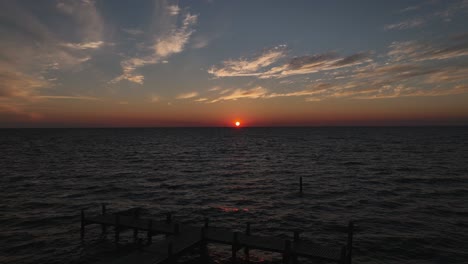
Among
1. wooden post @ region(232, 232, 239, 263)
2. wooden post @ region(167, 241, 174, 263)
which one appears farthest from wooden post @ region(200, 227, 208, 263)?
wooden post @ region(167, 241, 174, 263)

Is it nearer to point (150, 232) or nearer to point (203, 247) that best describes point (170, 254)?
point (203, 247)

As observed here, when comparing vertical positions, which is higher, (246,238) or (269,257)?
(246,238)

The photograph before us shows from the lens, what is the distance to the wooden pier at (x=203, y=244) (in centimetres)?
1712

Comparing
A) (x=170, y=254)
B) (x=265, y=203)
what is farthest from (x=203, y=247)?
(x=265, y=203)

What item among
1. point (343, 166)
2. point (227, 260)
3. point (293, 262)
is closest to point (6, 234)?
point (227, 260)

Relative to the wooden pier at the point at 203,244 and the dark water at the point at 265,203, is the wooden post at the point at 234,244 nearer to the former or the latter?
the wooden pier at the point at 203,244

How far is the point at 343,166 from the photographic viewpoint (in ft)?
200

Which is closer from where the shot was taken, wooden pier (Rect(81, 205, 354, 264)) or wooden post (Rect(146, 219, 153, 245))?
wooden pier (Rect(81, 205, 354, 264))

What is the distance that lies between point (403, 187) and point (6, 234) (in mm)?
43582

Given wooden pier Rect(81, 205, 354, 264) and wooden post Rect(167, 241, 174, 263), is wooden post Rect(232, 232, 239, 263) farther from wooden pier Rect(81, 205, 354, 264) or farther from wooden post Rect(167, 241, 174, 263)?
wooden post Rect(167, 241, 174, 263)

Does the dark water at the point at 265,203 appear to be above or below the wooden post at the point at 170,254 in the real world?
below

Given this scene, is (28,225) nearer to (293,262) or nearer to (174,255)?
(174,255)

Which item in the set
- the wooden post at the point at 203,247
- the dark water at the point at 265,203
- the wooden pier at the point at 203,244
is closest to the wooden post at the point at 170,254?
the wooden pier at the point at 203,244

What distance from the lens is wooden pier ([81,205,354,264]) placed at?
17.1 metres
